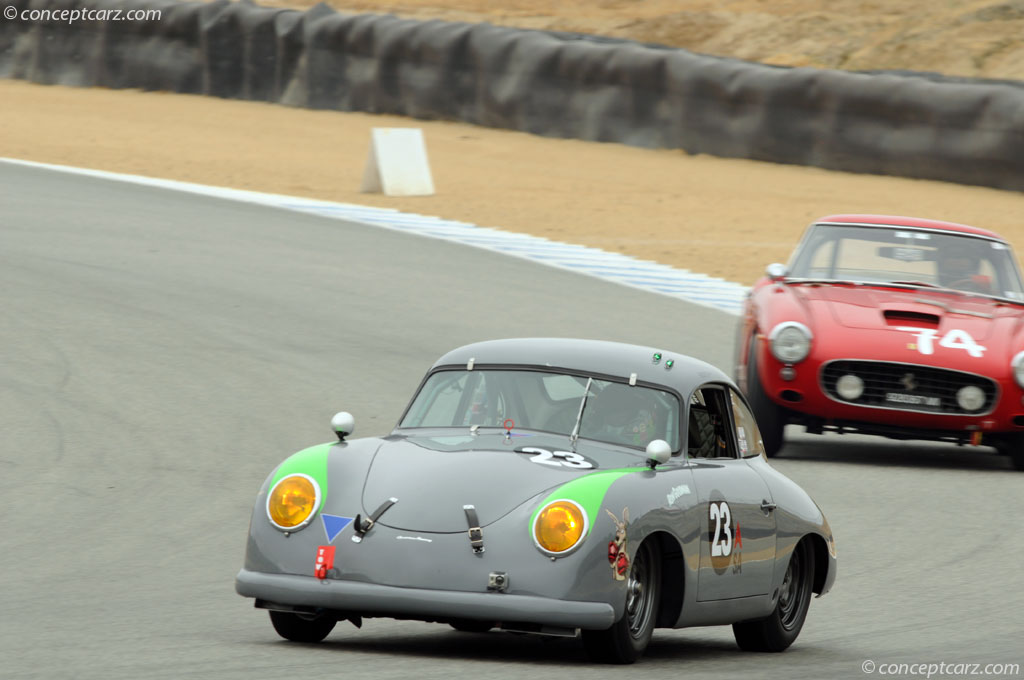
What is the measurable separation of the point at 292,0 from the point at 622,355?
46.0 metres

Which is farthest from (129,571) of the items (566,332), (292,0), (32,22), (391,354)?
(292,0)

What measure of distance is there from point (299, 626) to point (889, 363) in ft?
18.0

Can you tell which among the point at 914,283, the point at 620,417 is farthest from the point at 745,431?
the point at 914,283

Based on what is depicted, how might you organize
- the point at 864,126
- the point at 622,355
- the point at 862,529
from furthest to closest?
1. the point at 864,126
2. the point at 862,529
3. the point at 622,355

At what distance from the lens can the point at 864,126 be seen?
1029 inches

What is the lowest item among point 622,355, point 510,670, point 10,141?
point 10,141

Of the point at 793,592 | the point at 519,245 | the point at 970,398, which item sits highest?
the point at 793,592

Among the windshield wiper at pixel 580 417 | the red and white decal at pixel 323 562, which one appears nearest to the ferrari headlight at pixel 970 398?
the windshield wiper at pixel 580 417

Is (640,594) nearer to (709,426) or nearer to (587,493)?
(587,493)

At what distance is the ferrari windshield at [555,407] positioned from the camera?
6.30m

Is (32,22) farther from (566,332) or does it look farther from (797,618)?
(797,618)

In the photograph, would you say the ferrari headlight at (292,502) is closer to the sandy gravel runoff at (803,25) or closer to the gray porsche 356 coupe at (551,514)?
the gray porsche 356 coupe at (551,514)

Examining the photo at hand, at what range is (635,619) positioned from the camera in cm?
570

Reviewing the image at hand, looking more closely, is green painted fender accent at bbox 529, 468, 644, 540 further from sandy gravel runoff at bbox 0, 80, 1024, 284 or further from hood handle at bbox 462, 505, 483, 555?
sandy gravel runoff at bbox 0, 80, 1024, 284
